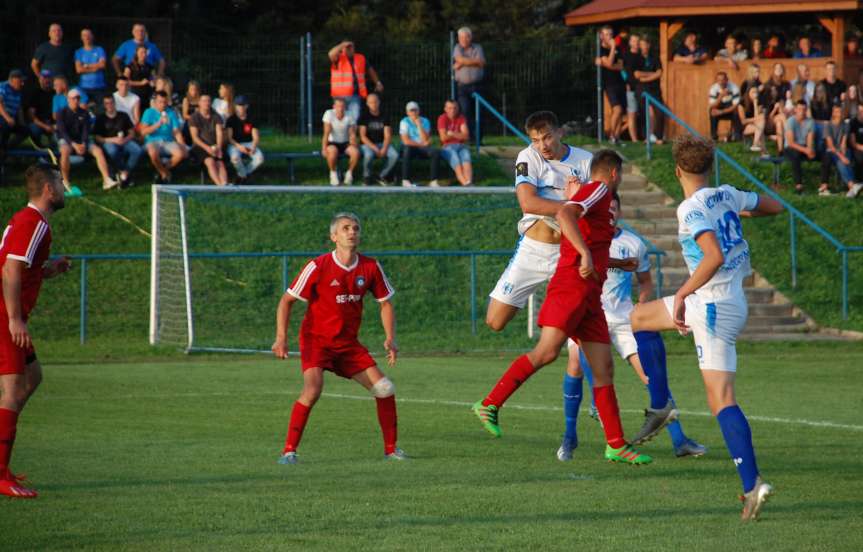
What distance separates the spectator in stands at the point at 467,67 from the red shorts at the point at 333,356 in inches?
683

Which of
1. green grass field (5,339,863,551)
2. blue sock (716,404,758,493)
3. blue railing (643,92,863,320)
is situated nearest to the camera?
green grass field (5,339,863,551)

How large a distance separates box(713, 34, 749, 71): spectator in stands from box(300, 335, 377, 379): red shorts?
21.0 m

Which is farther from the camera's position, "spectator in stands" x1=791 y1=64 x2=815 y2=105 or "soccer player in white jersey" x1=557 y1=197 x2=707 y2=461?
"spectator in stands" x1=791 y1=64 x2=815 y2=105

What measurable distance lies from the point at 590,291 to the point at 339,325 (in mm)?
1674

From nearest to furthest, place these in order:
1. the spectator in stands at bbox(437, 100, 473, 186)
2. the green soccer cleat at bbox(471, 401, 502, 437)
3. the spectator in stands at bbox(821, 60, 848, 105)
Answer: the green soccer cleat at bbox(471, 401, 502, 437), the spectator in stands at bbox(437, 100, 473, 186), the spectator in stands at bbox(821, 60, 848, 105)

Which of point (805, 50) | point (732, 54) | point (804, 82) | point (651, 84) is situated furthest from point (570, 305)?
point (805, 50)

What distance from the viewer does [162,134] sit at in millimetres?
23078

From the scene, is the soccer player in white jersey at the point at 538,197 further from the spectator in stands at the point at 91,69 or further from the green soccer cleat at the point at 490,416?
the spectator in stands at the point at 91,69

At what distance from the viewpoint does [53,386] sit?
48.1 ft

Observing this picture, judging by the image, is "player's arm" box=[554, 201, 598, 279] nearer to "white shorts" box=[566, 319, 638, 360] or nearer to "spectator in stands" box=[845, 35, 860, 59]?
"white shorts" box=[566, 319, 638, 360]

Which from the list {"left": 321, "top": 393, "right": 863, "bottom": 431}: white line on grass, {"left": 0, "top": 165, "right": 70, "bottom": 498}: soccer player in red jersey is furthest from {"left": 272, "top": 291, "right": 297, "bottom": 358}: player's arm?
{"left": 321, "top": 393, "right": 863, "bottom": 431}: white line on grass

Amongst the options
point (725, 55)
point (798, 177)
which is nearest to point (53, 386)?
point (798, 177)

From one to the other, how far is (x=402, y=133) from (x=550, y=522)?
59.0 feet

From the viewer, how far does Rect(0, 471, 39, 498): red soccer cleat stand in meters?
7.53
